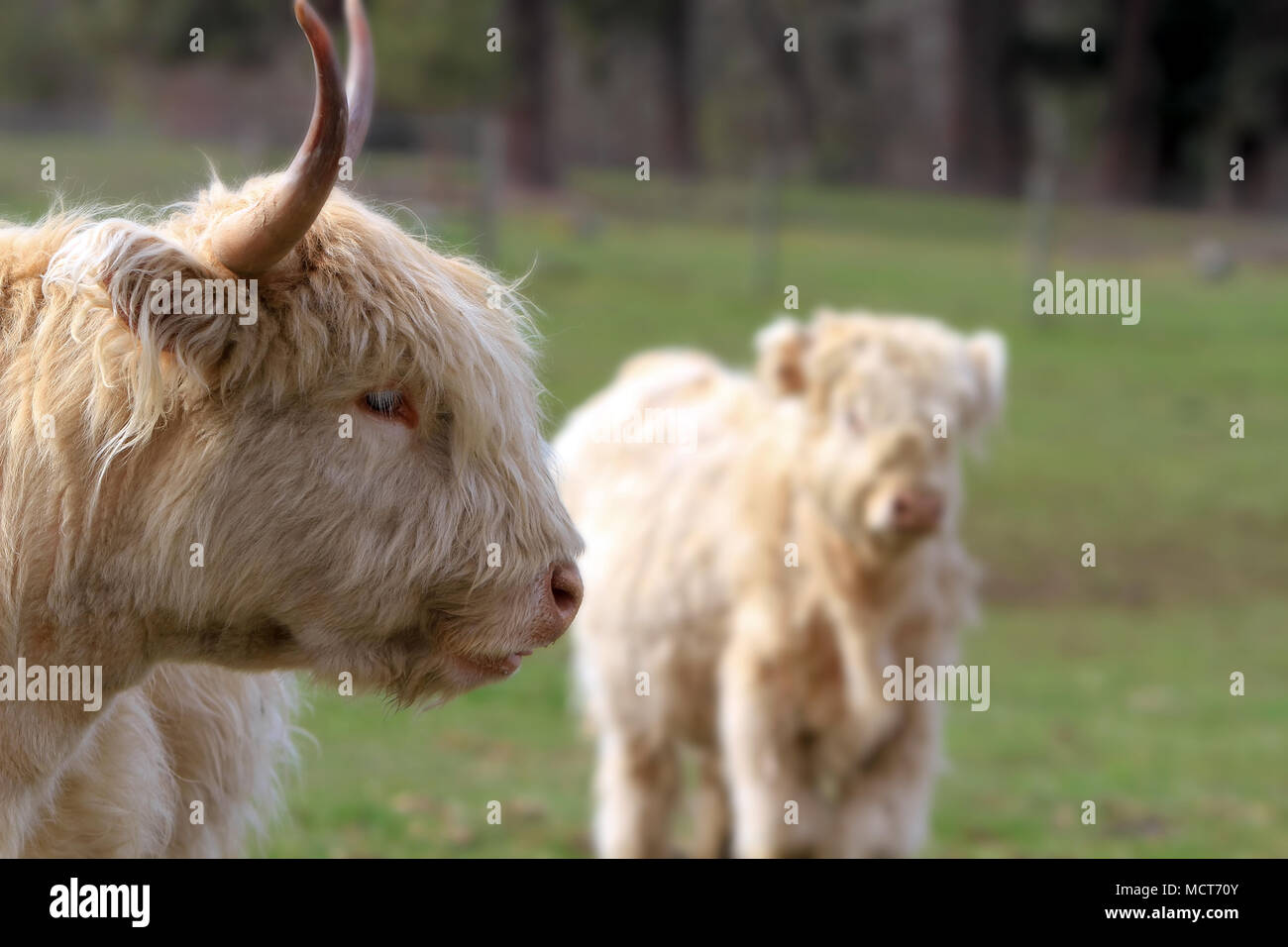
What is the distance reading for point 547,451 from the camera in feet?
9.43

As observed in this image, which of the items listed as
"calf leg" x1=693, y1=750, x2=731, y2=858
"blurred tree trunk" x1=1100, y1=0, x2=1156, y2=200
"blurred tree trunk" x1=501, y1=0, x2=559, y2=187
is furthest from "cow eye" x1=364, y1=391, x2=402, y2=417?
"blurred tree trunk" x1=1100, y1=0, x2=1156, y2=200

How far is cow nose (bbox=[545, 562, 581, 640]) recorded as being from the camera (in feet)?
8.79

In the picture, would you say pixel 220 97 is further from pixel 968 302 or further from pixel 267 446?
pixel 267 446

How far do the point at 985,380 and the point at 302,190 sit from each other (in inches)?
166

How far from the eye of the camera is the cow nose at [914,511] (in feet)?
17.8

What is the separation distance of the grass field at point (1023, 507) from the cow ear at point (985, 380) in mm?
1819

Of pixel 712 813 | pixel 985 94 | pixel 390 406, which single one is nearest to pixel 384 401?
pixel 390 406

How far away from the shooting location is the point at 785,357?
20.0 ft

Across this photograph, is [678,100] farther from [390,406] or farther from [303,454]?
[303,454]

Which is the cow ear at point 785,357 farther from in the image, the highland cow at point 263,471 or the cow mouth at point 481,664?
the cow mouth at point 481,664

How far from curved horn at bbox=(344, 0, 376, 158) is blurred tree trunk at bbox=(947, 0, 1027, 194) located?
1124 inches

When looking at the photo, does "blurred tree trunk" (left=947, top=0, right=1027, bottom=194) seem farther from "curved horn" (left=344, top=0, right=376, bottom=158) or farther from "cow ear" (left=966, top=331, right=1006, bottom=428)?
"curved horn" (left=344, top=0, right=376, bottom=158)

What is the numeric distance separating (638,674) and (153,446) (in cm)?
401
